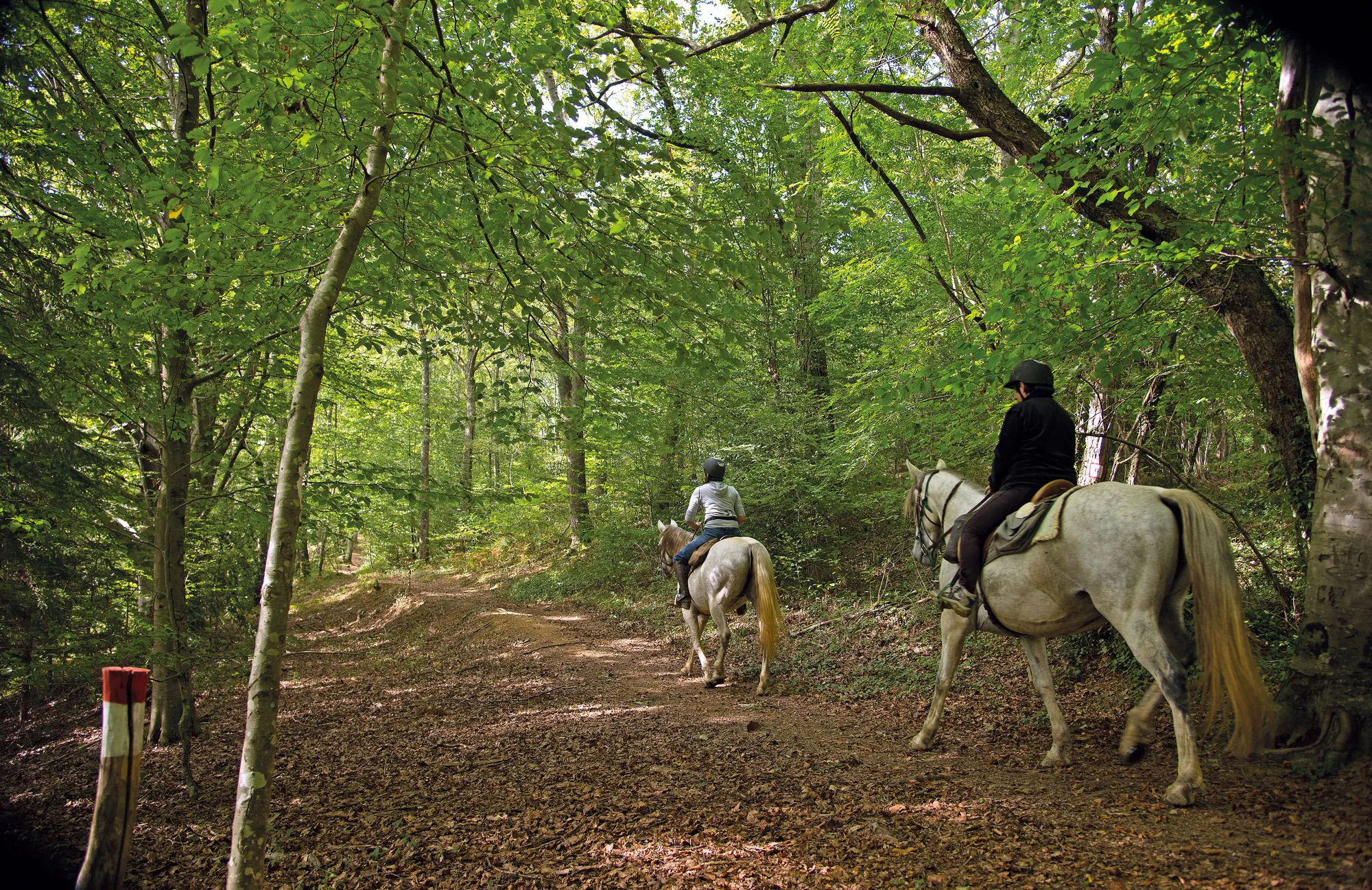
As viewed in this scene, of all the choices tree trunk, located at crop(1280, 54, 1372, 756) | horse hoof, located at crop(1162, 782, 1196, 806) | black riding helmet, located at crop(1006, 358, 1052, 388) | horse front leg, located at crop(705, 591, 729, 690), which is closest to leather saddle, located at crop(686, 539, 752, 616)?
horse front leg, located at crop(705, 591, 729, 690)

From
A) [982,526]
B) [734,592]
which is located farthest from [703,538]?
[982,526]

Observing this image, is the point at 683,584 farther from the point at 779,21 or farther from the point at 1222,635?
the point at 779,21

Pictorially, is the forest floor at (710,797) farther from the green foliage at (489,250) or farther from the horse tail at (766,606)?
the green foliage at (489,250)

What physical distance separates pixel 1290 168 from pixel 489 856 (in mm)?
6483

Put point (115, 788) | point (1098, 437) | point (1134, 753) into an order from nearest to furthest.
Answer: point (115, 788), point (1134, 753), point (1098, 437)

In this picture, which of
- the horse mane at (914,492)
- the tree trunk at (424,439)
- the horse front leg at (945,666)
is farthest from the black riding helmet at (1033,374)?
the tree trunk at (424,439)

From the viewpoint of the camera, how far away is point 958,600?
514cm

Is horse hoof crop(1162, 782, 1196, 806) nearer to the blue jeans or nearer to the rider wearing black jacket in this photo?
the rider wearing black jacket

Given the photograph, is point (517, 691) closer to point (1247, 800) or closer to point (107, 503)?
point (107, 503)

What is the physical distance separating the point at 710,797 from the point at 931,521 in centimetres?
317

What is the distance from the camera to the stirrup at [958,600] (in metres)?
5.08

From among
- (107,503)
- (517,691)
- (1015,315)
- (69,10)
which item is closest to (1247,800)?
(1015,315)

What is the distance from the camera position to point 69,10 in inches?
203

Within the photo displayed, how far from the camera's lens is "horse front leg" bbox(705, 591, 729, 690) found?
809cm
